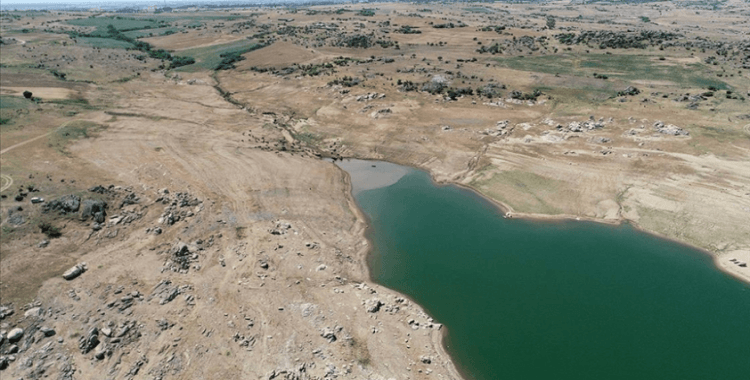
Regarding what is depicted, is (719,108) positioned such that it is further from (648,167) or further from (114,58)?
(114,58)

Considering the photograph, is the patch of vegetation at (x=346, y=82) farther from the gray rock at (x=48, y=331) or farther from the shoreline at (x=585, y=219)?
the gray rock at (x=48, y=331)

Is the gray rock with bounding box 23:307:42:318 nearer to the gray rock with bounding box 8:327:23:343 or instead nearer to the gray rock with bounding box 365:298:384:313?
the gray rock with bounding box 8:327:23:343

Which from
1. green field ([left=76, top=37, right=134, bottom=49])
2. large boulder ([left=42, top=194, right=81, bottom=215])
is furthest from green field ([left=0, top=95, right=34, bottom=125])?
green field ([left=76, top=37, right=134, bottom=49])

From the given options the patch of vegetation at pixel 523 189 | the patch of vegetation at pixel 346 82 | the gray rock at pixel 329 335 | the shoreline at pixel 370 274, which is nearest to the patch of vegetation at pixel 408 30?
the patch of vegetation at pixel 346 82

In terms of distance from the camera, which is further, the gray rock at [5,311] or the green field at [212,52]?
the green field at [212,52]

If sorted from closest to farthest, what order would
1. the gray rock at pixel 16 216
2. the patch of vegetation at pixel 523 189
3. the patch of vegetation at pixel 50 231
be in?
1. the patch of vegetation at pixel 50 231
2. the gray rock at pixel 16 216
3. the patch of vegetation at pixel 523 189

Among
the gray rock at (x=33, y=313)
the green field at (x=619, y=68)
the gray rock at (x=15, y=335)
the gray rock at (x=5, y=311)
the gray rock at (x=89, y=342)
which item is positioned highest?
the green field at (x=619, y=68)

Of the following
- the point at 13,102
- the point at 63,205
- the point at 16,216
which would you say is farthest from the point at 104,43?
the point at 16,216
